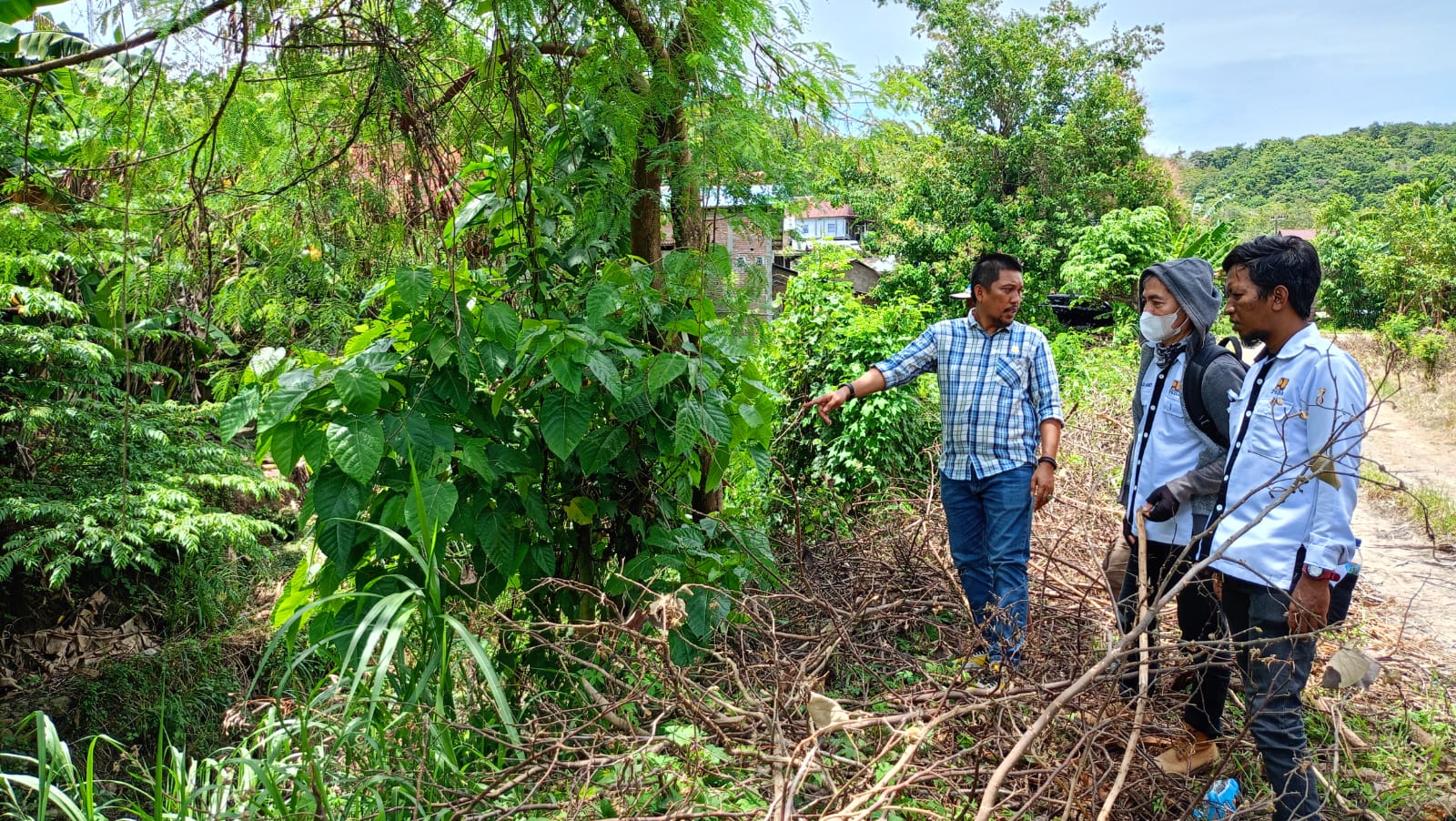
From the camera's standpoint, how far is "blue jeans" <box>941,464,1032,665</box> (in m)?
3.28

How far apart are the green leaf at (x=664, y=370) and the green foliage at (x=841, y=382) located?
2.62 metres

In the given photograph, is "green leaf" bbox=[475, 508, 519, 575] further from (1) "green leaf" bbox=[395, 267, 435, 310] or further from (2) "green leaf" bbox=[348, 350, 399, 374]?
(1) "green leaf" bbox=[395, 267, 435, 310]

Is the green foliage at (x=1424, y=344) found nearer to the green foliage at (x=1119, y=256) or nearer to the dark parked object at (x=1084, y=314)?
the green foliage at (x=1119, y=256)

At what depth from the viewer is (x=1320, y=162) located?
208 feet

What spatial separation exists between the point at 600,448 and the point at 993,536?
1577mm

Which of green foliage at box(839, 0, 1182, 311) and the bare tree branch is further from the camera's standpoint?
green foliage at box(839, 0, 1182, 311)

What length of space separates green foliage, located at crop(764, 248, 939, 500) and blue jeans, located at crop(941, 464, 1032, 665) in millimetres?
1662

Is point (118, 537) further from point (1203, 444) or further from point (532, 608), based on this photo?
point (1203, 444)

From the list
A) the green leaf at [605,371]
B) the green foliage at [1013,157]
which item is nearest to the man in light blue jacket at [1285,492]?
the green leaf at [605,371]

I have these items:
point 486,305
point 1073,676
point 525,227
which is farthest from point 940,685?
point 525,227

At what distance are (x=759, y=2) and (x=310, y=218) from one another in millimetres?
1653

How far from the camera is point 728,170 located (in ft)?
8.93

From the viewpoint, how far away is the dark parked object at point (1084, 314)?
12383 millimetres

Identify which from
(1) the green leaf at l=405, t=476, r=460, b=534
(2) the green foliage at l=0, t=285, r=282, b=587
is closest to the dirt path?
(1) the green leaf at l=405, t=476, r=460, b=534
